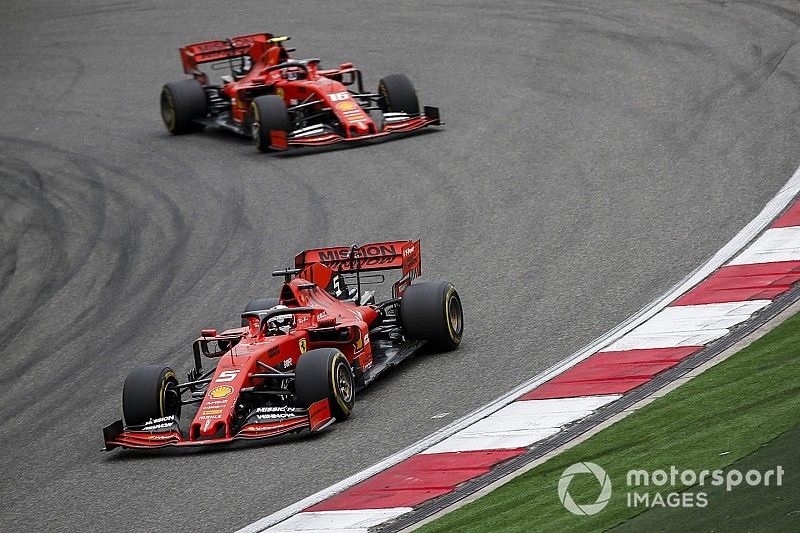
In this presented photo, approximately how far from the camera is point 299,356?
36.2 ft

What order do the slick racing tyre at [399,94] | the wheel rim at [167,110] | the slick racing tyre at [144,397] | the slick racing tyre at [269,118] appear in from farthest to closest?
1. the wheel rim at [167,110]
2. the slick racing tyre at [399,94]
3. the slick racing tyre at [269,118]
4. the slick racing tyre at [144,397]

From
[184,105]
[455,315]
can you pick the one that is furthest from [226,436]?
[184,105]

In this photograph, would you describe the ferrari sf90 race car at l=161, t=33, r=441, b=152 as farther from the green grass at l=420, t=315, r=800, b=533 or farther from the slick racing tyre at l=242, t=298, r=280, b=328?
the green grass at l=420, t=315, r=800, b=533

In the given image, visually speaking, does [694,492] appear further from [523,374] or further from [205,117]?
[205,117]

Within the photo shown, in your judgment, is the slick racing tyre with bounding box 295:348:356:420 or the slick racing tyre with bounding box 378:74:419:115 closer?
the slick racing tyre with bounding box 295:348:356:420

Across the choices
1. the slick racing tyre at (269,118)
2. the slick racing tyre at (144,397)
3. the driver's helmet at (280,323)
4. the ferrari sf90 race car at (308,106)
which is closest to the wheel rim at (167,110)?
the ferrari sf90 race car at (308,106)

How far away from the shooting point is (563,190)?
53.1 ft

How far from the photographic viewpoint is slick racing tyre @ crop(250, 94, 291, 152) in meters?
19.2

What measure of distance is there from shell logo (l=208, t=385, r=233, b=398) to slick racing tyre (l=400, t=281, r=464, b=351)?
196cm

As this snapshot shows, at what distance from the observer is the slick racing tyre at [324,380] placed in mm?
10398

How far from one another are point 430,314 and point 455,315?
36 cm

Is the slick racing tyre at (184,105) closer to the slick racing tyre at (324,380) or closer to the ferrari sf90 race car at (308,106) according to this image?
the ferrari sf90 race car at (308,106)

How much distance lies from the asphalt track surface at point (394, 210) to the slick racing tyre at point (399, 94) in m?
0.61

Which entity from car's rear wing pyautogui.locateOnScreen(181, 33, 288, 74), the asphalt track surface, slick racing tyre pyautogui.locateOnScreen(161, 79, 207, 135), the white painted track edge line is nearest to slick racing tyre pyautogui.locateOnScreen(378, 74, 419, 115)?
the asphalt track surface
